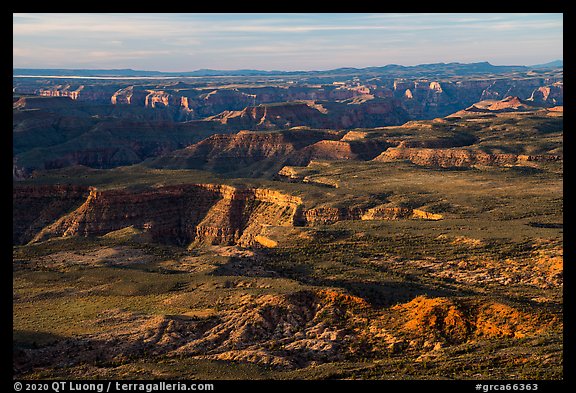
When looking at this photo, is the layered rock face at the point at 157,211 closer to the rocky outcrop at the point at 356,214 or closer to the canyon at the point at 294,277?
the canyon at the point at 294,277

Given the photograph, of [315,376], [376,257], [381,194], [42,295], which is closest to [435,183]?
[381,194]

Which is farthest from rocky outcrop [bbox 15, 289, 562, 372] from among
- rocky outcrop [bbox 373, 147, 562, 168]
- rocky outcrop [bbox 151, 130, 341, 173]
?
rocky outcrop [bbox 151, 130, 341, 173]

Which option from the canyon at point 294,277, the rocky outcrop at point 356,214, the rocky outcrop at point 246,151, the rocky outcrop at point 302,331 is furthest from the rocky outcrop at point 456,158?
the rocky outcrop at point 302,331

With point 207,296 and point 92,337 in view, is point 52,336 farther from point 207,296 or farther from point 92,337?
point 207,296

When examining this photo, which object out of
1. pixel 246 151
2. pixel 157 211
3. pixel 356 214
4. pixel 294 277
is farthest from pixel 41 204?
pixel 246 151

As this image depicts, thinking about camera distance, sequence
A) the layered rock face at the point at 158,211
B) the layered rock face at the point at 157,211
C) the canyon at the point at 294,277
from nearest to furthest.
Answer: the canyon at the point at 294,277
the layered rock face at the point at 157,211
the layered rock face at the point at 158,211

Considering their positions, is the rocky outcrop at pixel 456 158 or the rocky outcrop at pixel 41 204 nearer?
the rocky outcrop at pixel 41 204
